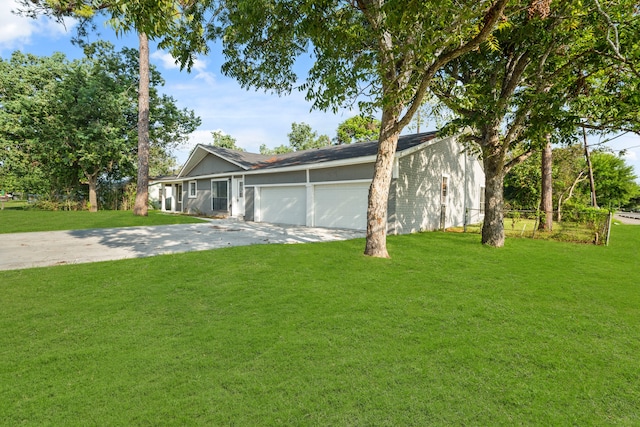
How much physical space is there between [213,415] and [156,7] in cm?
601

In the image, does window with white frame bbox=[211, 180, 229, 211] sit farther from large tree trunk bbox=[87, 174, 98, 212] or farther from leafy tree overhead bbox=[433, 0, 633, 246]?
leafy tree overhead bbox=[433, 0, 633, 246]

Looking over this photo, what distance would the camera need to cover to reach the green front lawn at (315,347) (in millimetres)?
2289

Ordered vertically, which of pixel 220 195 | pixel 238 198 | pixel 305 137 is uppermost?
pixel 305 137

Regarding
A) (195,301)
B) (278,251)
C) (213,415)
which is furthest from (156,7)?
(213,415)

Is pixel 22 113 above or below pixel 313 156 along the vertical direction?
above

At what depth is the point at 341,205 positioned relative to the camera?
1330 cm

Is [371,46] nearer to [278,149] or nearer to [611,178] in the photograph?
[611,178]

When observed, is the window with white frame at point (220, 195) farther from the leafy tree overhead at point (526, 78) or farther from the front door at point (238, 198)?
the leafy tree overhead at point (526, 78)

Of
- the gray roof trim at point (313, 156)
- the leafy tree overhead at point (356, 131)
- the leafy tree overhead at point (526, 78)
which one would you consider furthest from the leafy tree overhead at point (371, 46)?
the leafy tree overhead at point (356, 131)

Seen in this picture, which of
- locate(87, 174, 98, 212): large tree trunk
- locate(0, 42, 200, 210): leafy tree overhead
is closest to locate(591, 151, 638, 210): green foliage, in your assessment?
locate(0, 42, 200, 210): leafy tree overhead

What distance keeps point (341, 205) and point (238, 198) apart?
7958 mm

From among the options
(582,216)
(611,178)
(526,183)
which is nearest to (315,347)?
(582,216)

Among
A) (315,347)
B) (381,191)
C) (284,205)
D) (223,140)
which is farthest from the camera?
(223,140)

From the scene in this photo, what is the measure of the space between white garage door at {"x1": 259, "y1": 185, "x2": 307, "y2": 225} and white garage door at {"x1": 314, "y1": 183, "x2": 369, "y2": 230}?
99 centimetres
